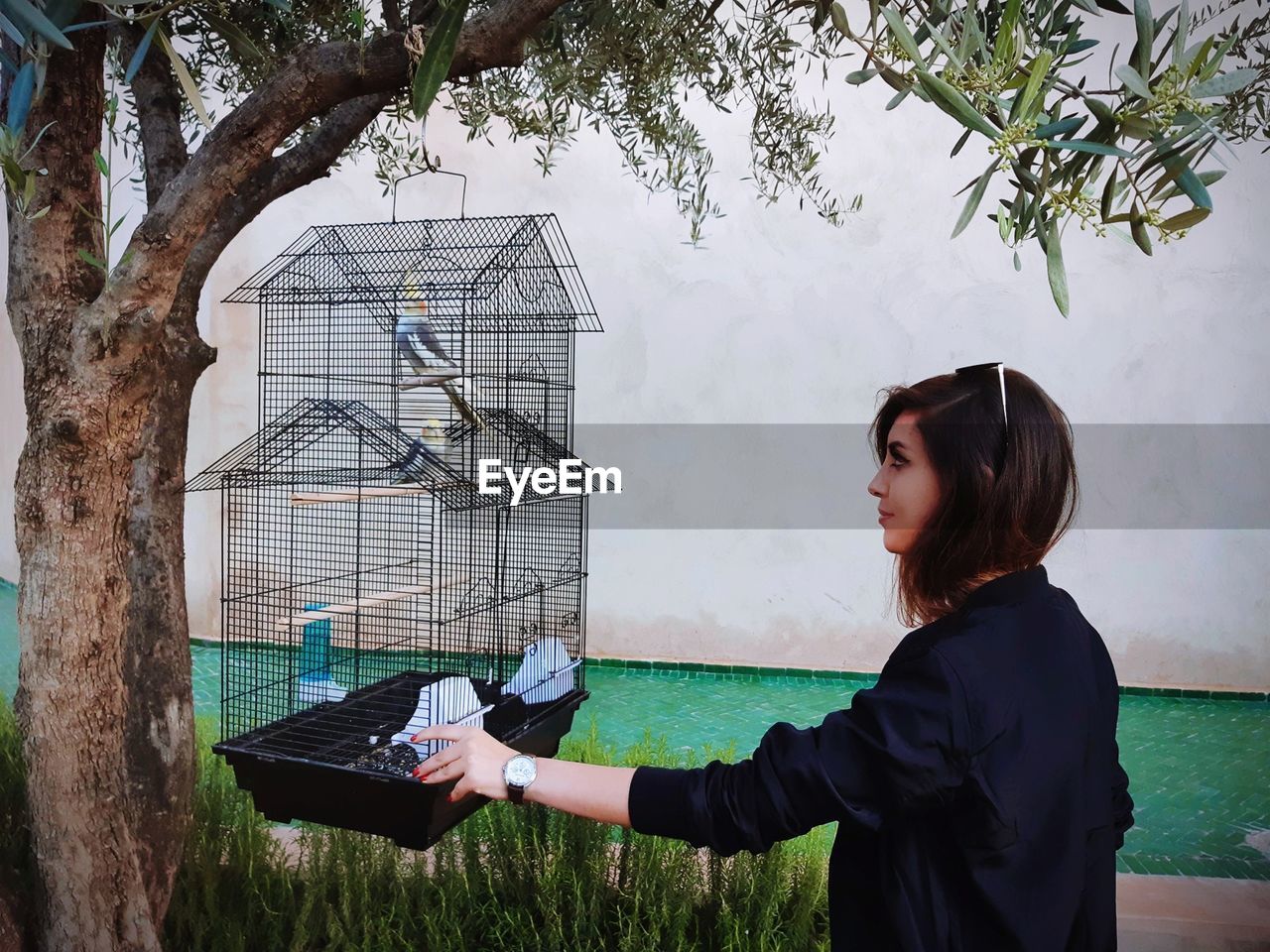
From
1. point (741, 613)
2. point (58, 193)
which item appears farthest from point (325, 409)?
point (741, 613)

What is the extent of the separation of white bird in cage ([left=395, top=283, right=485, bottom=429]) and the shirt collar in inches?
50.5

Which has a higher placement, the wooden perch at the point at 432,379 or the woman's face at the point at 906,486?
the wooden perch at the point at 432,379

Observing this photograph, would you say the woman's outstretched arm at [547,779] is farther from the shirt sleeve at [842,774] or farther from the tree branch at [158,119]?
the tree branch at [158,119]

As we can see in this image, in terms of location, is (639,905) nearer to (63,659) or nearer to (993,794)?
(63,659)

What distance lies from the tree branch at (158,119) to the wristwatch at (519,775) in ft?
5.69

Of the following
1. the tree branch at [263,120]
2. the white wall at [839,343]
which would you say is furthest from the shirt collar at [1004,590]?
the white wall at [839,343]

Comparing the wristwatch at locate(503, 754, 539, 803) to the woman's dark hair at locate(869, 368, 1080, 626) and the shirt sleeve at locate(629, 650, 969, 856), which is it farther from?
the woman's dark hair at locate(869, 368, 1080, 626)

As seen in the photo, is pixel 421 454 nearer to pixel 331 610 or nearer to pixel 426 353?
pixel 426 353

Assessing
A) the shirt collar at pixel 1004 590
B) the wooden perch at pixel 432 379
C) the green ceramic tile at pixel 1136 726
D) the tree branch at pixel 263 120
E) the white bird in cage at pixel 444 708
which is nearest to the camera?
the shirt collar at pixel 1004 590

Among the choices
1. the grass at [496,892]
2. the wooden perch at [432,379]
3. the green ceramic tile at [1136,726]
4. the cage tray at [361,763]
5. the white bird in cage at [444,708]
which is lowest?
the green ceramic tile at [1136,726]

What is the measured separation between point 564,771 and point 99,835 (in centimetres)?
114

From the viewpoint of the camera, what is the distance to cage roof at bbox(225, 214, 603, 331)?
222 centimetres

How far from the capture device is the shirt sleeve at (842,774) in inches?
39.4

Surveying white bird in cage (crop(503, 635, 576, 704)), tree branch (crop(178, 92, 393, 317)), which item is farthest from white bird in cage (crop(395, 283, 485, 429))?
white bird in cage (crop(503, 635, 576, 704))
